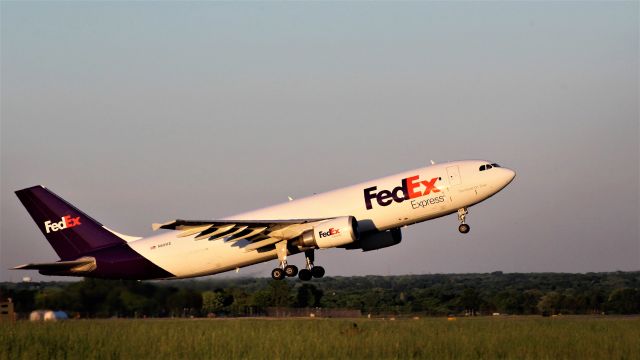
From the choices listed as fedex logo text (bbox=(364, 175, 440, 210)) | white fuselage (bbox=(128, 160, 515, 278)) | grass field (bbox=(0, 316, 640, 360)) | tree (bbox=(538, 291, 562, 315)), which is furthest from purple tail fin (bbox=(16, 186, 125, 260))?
tree (bbox=(538, 291, 562, 315))

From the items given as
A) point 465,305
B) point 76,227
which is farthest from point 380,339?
point 465,305

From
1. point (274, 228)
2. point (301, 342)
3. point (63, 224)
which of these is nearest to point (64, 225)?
point (63, 224)

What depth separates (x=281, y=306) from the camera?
60219 millimetres

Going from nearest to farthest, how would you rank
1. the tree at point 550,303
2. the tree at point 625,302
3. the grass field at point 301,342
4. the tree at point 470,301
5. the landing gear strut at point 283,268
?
the grass field at point 301,342 < the landing gear strut at point 283,268 < the tree at point 625,302 < the tree at point 550,303 < the tree at point 470,301

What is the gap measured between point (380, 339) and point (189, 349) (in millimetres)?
6943

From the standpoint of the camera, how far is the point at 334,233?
47938 millimetres

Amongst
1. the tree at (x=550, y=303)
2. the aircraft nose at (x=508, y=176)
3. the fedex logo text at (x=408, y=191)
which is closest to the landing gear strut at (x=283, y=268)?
the fedex logo text at (x=408, y=191)

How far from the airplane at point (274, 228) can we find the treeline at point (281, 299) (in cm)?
255

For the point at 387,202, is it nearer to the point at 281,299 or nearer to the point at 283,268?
the point at 283,268

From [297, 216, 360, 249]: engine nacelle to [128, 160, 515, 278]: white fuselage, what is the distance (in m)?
1.10

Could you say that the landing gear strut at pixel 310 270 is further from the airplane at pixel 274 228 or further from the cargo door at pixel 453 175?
the cargo door at pixel 453 175

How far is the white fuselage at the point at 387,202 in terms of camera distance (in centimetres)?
4806

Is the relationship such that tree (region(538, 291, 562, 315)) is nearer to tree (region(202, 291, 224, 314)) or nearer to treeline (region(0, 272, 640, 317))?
treeline (region(0, 272, 640, 317))

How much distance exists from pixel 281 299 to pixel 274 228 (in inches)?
469
